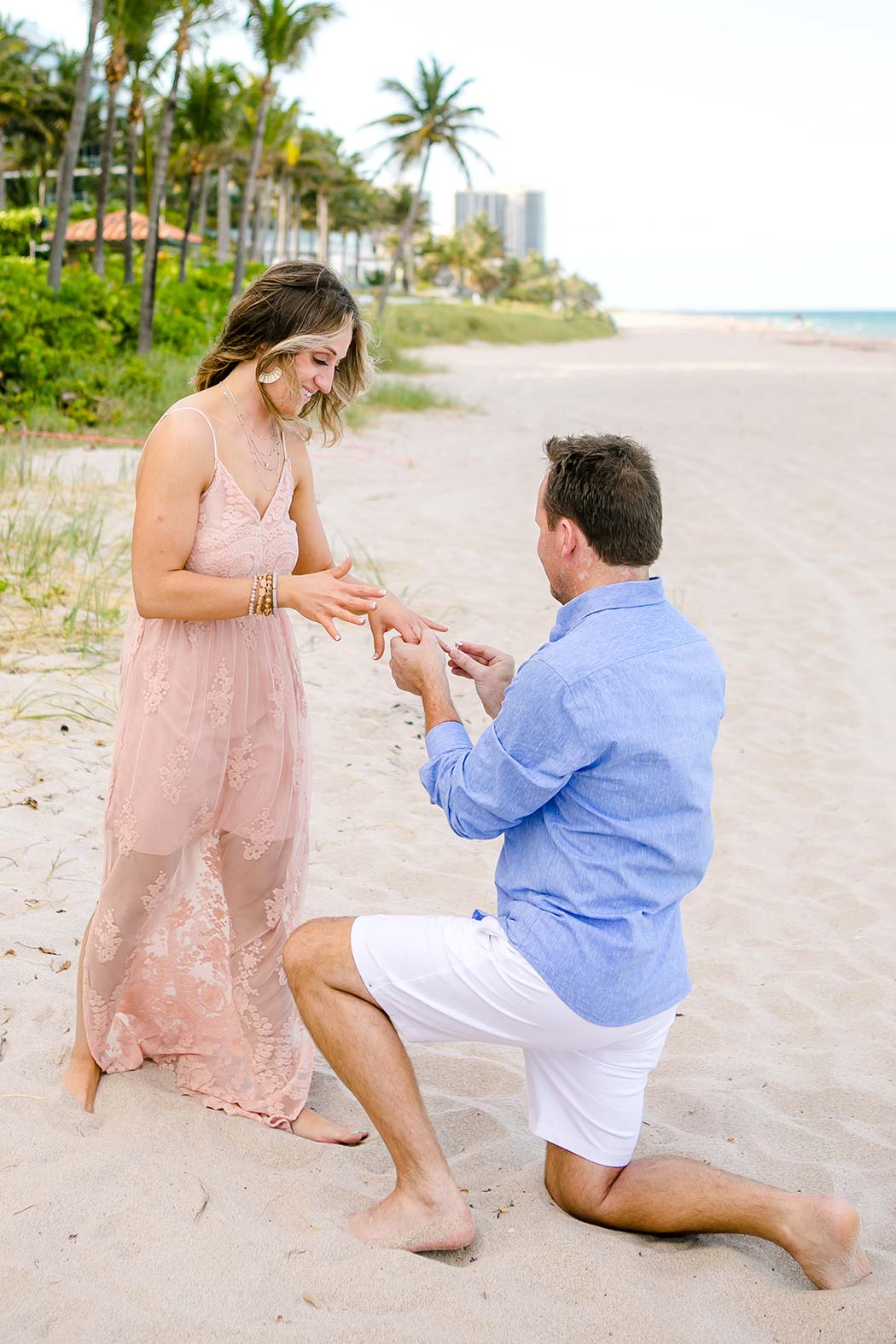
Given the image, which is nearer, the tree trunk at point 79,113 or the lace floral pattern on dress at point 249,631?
the lace floral pattern on dress at point 249,631

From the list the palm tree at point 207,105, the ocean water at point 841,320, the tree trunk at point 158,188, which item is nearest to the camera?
the tree trunk at point 158,188

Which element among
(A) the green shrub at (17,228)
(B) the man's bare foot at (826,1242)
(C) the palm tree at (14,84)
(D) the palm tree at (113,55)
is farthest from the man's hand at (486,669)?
(C) the palm tree at (14,84)

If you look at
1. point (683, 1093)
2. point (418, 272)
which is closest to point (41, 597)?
point (683, 1093)

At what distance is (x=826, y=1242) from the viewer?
234cm

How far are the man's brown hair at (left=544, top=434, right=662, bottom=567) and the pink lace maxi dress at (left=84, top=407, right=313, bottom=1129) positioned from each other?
2.55ft

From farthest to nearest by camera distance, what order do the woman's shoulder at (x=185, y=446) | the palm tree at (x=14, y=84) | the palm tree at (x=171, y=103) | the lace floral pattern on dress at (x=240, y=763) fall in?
the palm tree at (x=14, y=84)
the palm tree at (x=171, y=103)
the lace floral pattern on dress at (x=240, y=763)
the woman's shoulder at (x=185, y=446)

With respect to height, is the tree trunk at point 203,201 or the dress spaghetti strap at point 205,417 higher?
the tree trunk at point 203,201

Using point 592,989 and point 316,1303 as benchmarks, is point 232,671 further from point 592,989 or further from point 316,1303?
point 316,1303

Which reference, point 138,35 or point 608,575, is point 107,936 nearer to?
point 608,575

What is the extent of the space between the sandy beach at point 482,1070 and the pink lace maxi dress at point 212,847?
0.14 m

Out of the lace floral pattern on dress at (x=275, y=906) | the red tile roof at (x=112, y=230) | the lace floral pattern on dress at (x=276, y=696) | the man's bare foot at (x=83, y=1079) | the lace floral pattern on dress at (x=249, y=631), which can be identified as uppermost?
the red tile roof at (x=112, y=230)

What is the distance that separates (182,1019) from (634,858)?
4.52 feet

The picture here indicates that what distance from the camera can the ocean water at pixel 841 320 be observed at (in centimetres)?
8838

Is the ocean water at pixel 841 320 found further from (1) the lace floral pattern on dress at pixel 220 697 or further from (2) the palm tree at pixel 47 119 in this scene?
(1) the lace floral pattern on dress at pixel 220 697
